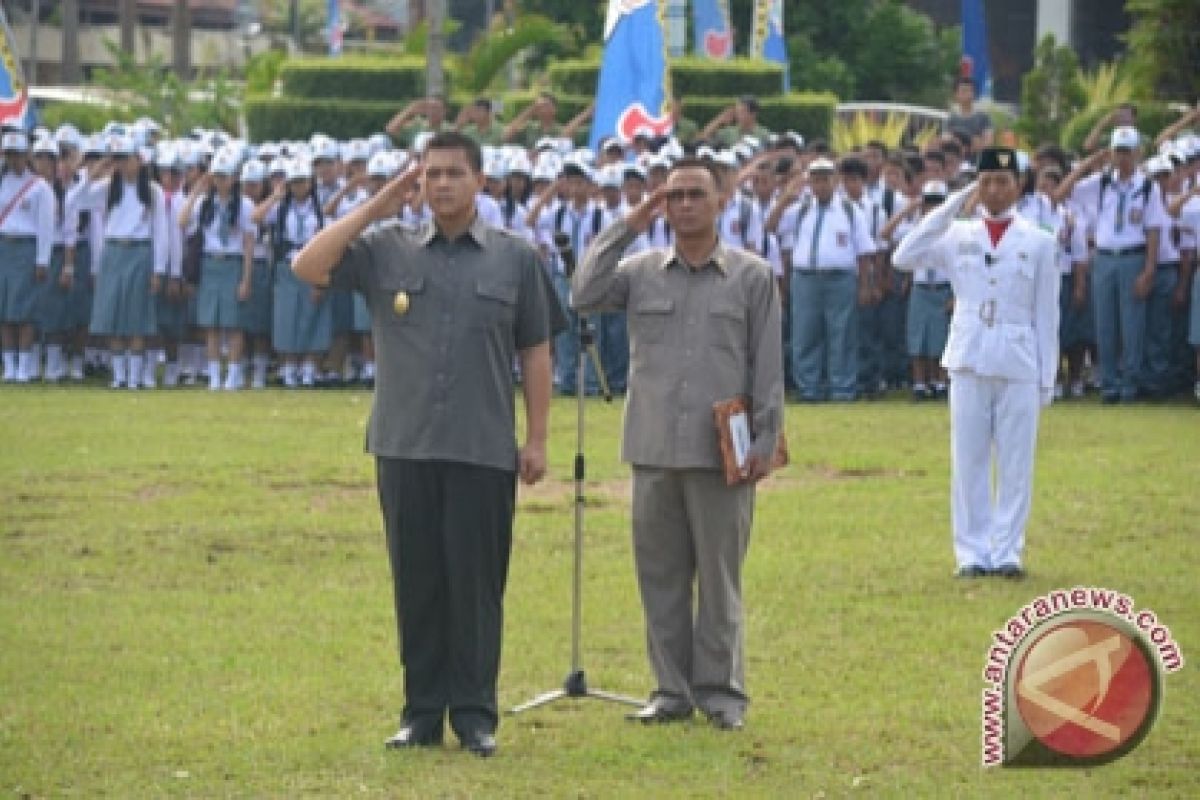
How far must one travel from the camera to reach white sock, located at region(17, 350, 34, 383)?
1037 inches

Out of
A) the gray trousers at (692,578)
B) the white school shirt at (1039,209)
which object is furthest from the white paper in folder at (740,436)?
the white school shirt at (1039,209)

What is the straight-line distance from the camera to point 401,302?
33.3 ft

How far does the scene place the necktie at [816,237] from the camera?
2508 centimetres

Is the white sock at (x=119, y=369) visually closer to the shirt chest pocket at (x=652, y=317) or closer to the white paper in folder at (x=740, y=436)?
the shirt chest pocket at (x=652, y=317)

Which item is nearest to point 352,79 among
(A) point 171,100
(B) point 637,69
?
(A) point 171,100

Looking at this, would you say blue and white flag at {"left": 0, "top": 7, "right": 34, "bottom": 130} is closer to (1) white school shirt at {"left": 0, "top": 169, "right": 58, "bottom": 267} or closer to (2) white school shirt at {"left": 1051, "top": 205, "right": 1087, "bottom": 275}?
(1) white school shirt at {"left": 0, "top": 169, "right": 58, "bottom": 267}

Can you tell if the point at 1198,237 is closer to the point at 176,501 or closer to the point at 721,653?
the point at 176,501

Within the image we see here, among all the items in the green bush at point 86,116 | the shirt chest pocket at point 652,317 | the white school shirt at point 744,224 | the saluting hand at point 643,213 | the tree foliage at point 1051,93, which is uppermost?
the tree foliage at point 1051,93

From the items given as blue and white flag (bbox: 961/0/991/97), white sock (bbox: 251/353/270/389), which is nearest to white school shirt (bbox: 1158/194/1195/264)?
white sock (bbox: 251/353/270/389)

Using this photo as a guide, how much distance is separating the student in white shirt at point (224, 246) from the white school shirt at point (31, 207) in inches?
47.6

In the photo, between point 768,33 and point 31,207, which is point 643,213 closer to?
point 31,207

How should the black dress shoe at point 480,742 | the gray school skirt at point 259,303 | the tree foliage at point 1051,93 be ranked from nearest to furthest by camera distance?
the black dress shoe at point 480,742
the gray school skirt at point 259,303
the tree foliage at point 1051,93

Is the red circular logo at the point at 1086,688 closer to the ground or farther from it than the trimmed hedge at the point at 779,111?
closer to the ground

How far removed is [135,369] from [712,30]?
1513cm
